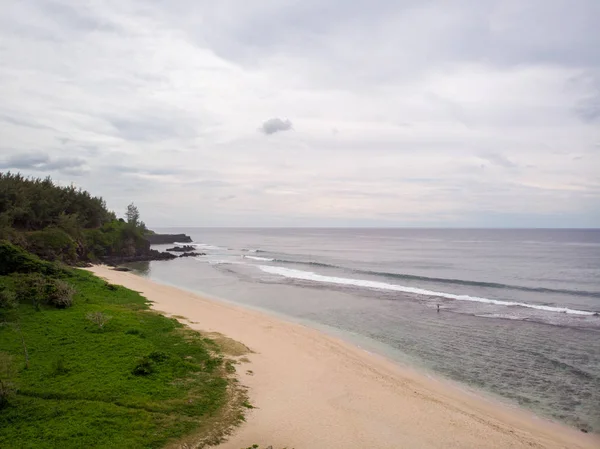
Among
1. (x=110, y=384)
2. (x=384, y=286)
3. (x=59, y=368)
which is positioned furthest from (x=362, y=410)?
(x=384, y=286)

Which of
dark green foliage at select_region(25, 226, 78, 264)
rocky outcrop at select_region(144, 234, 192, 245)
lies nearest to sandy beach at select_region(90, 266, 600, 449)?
dark green foliage at select_region(25, 226, 78, 264)

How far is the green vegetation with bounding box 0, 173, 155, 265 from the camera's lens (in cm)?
4032

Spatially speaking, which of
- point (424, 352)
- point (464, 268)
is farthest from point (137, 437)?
point (464, 268)

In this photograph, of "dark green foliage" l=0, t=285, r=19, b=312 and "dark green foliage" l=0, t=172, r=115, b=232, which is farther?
"dark green foliage" l=0, t=172, r=115, b=232

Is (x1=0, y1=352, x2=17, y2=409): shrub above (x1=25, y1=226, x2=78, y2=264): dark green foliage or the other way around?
the other way around

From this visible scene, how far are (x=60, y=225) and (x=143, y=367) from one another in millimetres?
42130

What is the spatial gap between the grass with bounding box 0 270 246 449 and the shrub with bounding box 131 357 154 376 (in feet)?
0.10

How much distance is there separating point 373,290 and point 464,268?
2671 cm

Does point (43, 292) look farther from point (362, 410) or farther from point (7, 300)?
point (362, 410)

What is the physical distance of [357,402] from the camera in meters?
13.8

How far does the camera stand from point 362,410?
1317 centimetres

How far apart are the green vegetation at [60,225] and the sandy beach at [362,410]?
1229 inches

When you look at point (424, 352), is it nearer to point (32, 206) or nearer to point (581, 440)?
point (581, 440)

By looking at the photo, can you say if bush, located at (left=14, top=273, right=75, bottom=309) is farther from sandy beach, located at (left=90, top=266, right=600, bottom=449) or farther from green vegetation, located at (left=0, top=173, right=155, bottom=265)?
green vegetation, located at (left=0, top=173, right=155, bottom=265)
